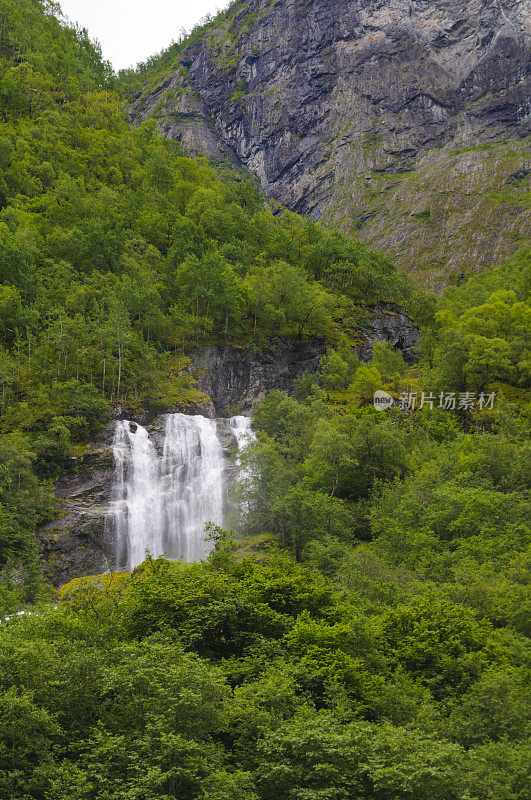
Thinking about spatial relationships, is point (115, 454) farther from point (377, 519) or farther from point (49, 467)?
point (377, 519)

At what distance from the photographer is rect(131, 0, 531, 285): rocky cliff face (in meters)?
105

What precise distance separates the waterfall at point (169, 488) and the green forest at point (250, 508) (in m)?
3.22

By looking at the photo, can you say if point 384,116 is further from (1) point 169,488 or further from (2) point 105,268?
(1) point 169,488

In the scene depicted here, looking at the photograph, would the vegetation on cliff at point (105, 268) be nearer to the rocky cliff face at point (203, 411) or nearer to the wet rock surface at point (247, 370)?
the rocky cliff face at point (203, 411)

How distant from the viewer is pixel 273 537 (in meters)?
34.1

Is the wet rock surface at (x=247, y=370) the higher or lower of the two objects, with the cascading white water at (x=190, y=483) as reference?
higher

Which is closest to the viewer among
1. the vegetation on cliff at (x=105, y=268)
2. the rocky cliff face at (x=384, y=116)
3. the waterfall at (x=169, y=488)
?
the waterfall at (x=169, y=488)

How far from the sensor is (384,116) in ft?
412

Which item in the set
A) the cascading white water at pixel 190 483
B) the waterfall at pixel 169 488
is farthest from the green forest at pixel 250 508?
the cascading white water at pixel 190 483

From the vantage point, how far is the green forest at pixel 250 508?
1216cm

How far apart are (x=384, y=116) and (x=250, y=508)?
116917 millimetres

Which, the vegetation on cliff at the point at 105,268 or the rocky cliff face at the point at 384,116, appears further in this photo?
the rocky cliff face at the point at 384,116

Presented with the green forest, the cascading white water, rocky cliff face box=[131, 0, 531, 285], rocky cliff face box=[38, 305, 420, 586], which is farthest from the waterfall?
rocky cliff face box=[131, 0, 531, 285]

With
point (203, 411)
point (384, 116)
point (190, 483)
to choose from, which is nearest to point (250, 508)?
point (190, 483)
